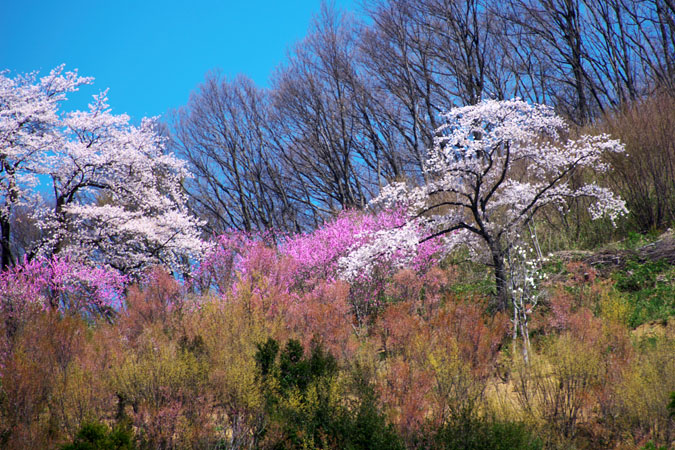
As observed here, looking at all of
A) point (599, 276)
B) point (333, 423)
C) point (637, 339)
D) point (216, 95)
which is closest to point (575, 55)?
point (599, 276)

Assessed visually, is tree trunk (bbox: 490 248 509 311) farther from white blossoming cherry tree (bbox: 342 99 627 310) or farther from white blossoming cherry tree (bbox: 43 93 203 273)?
white blossoming cherry tree (bbox: 43 93 203 273)

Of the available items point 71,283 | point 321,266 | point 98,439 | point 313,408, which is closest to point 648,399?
point 313,408

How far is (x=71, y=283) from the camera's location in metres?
12.9

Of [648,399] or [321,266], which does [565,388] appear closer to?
[648,399]

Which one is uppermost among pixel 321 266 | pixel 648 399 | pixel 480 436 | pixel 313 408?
pixel 321 266

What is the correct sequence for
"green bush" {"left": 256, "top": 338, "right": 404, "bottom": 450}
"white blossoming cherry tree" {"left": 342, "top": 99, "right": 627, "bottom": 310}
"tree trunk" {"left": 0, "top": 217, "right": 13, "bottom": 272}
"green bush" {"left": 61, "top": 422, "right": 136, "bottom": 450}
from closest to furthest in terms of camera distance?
"green bush" {"left": 61, "top": 422, "right": 136, "bottom": 450}
"green bush" {"left": 256, "top": 338, "right": 404, "bottom": 450}
"white blossoming cherry tree" {"left": 342, "top": 99, "right": 627, "bottom": 310}
"tree trunk" {"left": 0, "top": 217, "right": 13, "bottom": 272}

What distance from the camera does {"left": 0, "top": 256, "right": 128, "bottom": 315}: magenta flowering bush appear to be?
1148cm

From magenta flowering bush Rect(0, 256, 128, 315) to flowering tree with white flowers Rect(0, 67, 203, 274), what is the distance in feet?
1.91

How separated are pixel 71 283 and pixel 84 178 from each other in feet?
9.57

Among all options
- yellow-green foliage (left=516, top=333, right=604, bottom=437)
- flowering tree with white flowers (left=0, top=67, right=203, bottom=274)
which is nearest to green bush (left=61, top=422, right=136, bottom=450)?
yellow-green foliage (left=516, top=333, right=604, bottom=437)

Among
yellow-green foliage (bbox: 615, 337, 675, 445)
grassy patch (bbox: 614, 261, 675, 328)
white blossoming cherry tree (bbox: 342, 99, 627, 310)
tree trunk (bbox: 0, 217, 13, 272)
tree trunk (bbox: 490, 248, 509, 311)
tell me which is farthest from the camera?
tree trunk (bbox: 0, 217, 13, 272)

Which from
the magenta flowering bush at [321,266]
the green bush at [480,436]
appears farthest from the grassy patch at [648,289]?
the green bush at [480,436]

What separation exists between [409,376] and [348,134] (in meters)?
16.3

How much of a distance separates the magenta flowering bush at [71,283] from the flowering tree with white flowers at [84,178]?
58 cm
